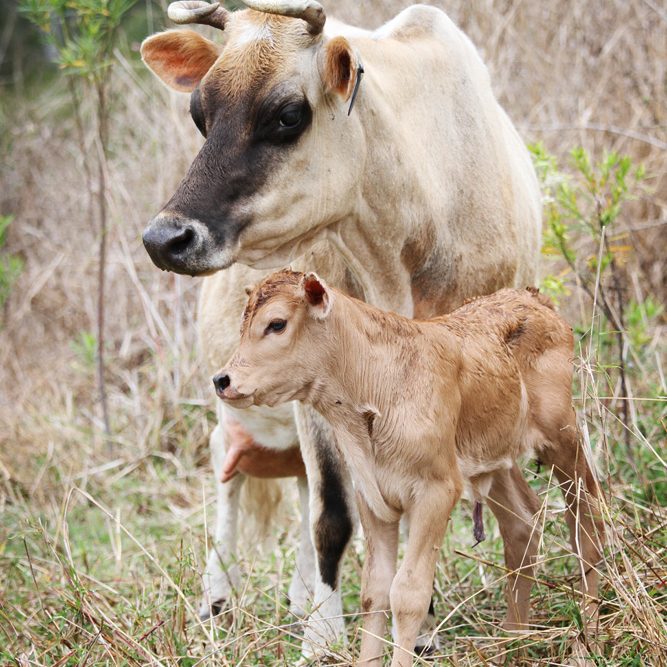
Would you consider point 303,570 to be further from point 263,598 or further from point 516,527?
point 516,527

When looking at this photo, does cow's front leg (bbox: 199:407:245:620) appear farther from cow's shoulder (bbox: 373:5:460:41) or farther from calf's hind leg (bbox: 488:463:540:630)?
cow's shoulder (bbox: 373:5:460:41)

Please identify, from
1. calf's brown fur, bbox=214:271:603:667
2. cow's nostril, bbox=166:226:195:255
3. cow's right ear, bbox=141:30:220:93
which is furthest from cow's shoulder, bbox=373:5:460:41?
cow's nostril, bbox=166:226:195:255

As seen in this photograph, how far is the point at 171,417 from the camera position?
26.2 feet

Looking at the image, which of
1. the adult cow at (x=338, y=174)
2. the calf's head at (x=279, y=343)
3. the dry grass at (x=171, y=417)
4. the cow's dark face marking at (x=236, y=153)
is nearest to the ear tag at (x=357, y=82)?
the adult cow at (x=338, y=174)

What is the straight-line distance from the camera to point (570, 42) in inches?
348

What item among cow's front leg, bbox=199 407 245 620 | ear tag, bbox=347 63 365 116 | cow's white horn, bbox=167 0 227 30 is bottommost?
cow's front leg, bbox=199 407 245 620

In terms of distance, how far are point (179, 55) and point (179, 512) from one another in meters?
3.23

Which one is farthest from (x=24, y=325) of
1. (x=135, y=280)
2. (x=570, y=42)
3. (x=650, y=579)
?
(x=650, y=579)

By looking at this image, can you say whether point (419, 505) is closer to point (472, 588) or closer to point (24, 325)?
point (472, 588)

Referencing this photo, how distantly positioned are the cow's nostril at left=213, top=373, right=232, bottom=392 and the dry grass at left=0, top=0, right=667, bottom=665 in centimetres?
100

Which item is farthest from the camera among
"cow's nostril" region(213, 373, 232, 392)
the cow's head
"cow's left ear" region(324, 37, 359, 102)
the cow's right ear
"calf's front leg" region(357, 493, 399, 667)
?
the cow's right ear

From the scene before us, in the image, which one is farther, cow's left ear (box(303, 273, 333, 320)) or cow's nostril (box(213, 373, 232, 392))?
cow's left ear (box(303, 273, 333, 320))

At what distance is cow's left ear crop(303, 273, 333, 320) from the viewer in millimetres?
3254

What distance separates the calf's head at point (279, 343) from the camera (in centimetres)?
319
